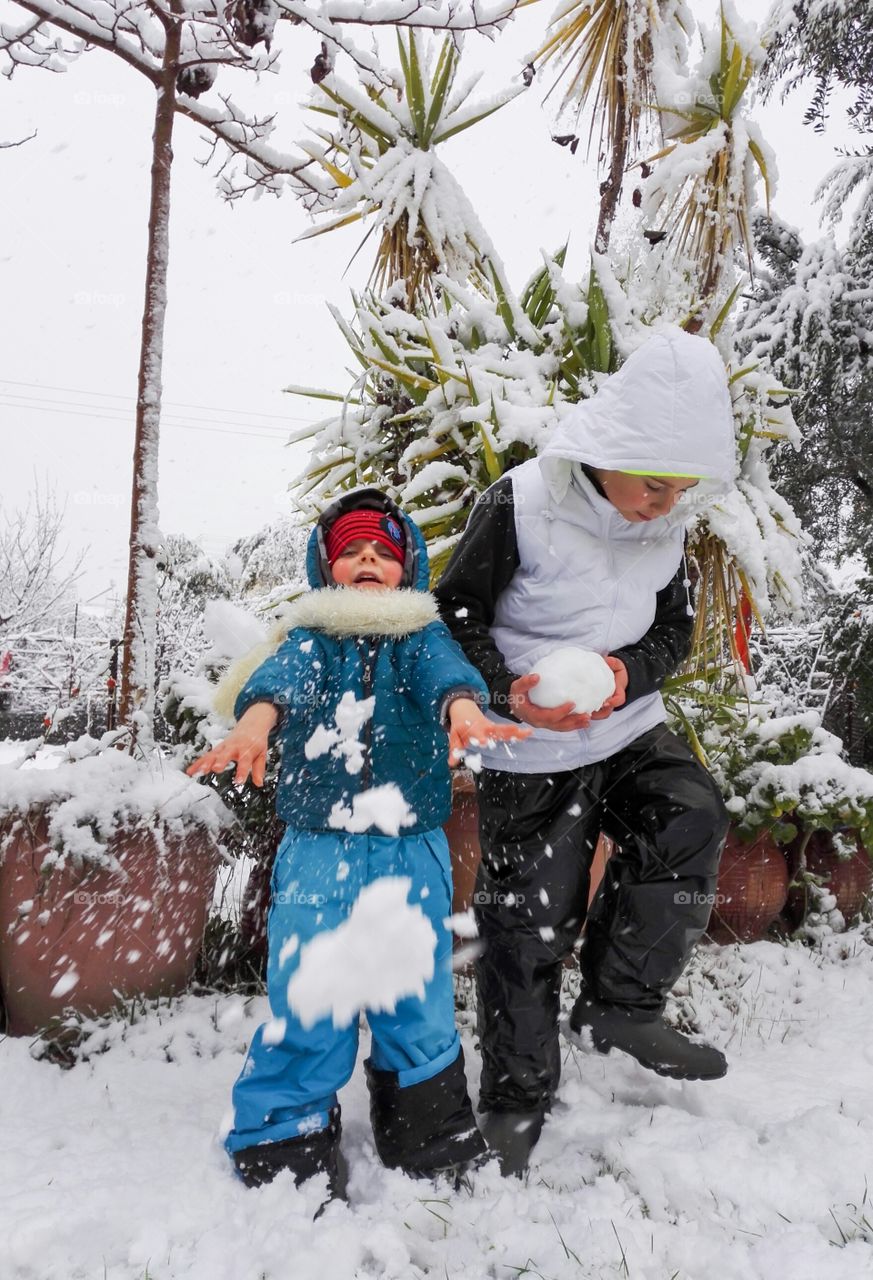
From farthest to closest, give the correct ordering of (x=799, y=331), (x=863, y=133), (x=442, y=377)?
(x=863, y=133)
(x=799, y=331)
(x=442, y=377)

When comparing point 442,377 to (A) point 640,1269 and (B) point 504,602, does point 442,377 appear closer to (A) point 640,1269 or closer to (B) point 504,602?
(B) point 504,602

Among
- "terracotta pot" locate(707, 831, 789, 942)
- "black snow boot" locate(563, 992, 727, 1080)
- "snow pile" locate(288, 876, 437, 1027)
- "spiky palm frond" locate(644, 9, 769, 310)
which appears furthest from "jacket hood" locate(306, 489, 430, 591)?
"spiky palm frond" locate(644, 9, 769, 310)

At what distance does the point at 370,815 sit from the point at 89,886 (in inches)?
35.2

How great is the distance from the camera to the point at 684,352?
1670 mm

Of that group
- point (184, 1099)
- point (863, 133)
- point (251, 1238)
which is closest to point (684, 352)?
point (251, 1238)

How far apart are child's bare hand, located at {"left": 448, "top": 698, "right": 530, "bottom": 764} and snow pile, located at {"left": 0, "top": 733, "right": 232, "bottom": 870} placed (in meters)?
1.03

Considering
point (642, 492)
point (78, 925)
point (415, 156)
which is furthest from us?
point (415, 156)

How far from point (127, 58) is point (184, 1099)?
10.6ft

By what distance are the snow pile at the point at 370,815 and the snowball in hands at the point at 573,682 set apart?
36cm

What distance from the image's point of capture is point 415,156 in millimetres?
3725

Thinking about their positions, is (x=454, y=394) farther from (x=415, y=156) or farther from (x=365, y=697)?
(x=415, y=156)

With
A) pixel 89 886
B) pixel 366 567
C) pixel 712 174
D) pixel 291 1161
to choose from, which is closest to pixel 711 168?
pixel 712 174

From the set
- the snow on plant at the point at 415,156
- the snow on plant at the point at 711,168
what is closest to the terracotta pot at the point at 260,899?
the snow on plant at the point at 415,156

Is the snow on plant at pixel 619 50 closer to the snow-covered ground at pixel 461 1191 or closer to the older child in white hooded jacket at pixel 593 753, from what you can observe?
the older child in white hooded jacket at pixel 593 753
